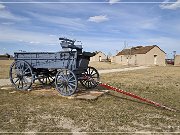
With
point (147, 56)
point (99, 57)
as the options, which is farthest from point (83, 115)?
point (99, 57)

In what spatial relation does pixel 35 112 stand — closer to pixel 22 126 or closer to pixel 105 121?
pixel 22 126

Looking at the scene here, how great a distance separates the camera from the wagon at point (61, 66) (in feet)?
36.0

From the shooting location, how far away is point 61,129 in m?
6.69

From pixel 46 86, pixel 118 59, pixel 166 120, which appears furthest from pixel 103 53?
pixel 166 120

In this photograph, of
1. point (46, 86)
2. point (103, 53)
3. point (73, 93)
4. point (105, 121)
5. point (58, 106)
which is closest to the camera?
point (105, 121)

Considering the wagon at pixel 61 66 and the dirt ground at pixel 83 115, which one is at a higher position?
the wagon at pixel 61 66

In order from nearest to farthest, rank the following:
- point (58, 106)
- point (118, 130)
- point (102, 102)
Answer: point (118, 130) → point (58, 106) → point (102, 102)

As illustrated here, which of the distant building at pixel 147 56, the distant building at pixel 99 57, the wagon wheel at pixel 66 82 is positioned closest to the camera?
the wagon wheel at pixel 66 82

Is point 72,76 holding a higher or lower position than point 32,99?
higher

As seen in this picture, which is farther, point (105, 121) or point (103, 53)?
point (103, 53)

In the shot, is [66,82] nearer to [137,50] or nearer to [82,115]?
[82,115]

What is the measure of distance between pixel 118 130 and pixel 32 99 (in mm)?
4902

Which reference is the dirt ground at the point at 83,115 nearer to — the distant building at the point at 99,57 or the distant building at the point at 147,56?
the distant building at the point at 147,56

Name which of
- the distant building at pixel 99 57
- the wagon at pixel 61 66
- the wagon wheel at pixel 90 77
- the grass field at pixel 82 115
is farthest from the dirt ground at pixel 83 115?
the distant building at pixel 99 57
